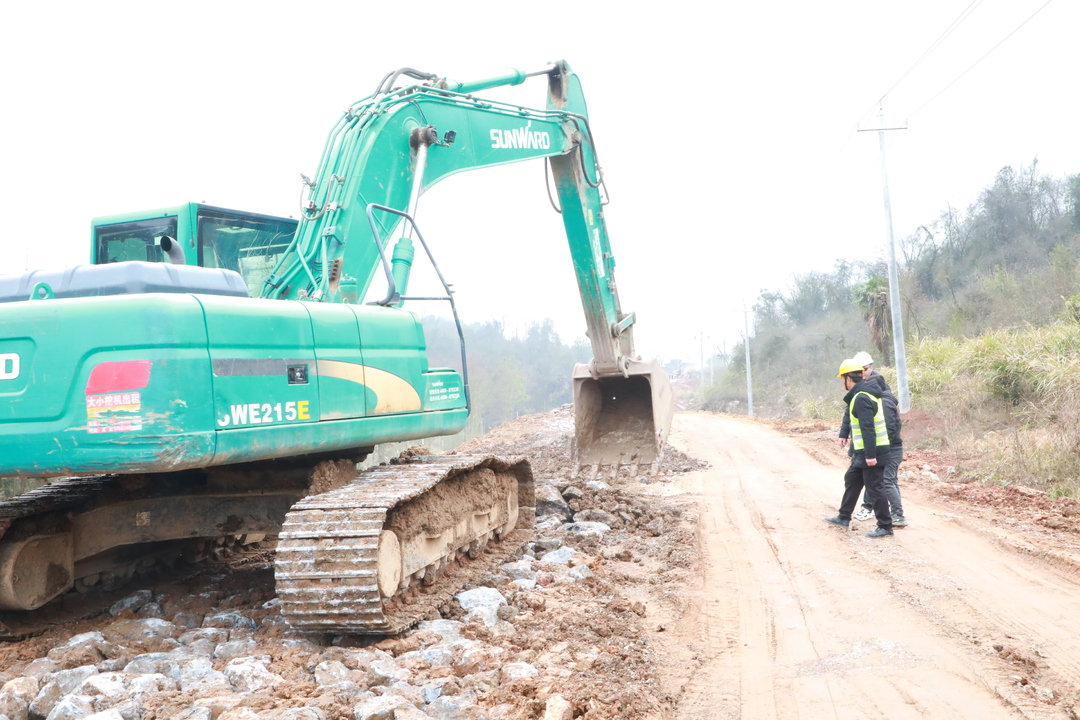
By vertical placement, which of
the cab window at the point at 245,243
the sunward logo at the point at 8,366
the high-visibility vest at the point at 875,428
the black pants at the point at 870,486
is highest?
the cab window at the point at 245,243

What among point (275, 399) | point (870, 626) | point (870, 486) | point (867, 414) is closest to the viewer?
point (275, 399)

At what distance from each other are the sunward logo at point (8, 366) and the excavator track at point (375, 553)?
1428 millimetres

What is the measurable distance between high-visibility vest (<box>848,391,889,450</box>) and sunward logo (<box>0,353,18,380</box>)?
6.40 metres

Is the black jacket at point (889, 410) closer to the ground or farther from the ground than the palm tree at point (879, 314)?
closer to the ground

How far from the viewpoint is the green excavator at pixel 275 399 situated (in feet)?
12.2

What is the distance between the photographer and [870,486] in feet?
23.6

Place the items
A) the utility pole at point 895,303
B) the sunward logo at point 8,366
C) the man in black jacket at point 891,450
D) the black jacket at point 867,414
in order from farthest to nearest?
the utility pole at point 895,303 → the man in black jacket at point 891,450 → the black jacket at point 867,414 → the sunward logo at point 8,366

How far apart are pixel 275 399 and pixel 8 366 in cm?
118

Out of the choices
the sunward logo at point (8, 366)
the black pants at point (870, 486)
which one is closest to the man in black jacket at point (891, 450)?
the black pants at point (870, 486)

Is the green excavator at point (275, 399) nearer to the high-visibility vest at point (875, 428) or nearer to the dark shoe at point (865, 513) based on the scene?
the high-visibility vest at point (875, 428)

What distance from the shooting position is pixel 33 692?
359cm

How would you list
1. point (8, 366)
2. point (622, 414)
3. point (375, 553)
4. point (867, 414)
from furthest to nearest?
point (622, 414) < point (867, 414) < point (375, 553) < point (8, 366)

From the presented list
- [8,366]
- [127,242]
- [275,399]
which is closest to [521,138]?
[127,242]

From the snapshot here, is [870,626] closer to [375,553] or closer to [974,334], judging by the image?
[375,553]
